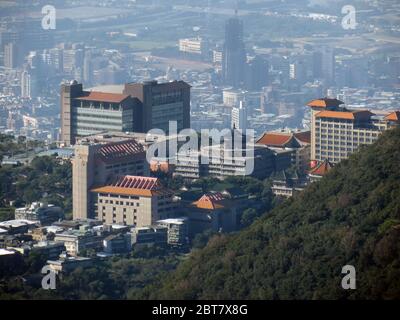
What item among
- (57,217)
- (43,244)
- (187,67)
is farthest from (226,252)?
(187,67)

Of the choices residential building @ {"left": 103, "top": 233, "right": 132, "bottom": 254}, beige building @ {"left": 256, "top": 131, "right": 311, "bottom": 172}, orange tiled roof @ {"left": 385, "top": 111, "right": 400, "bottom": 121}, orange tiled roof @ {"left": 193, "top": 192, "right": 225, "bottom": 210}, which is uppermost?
orange tiled roof @ {"left": 385, "top": 111, "right": 400, "bottom": 121}

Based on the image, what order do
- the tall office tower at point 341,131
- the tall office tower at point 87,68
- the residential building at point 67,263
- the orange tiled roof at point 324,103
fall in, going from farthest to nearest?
the tall office tower at point 87,68, the orange tiled roof at point 324,103, the tall office tower at point 341,131, the residential building at point 67,263

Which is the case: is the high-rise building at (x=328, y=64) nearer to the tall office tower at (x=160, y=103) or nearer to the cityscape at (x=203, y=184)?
the cityscape at (x=203, y=184)

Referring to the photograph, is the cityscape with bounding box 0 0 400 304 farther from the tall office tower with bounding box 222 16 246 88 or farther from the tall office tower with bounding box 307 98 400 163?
the tall office tower with bounding box 222 16 246 88

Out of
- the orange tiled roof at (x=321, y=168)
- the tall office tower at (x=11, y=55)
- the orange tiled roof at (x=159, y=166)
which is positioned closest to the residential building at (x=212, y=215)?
the orange tiled roof at (x=321, y=168)

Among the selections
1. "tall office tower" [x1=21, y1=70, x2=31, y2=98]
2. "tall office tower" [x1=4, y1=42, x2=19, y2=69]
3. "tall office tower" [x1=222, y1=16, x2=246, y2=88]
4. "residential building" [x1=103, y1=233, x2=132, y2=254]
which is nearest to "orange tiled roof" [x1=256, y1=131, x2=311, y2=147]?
"residential building" [x1=103, y1=233, x2=132, y2=254]

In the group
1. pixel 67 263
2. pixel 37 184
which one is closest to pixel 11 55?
pixel 37 184

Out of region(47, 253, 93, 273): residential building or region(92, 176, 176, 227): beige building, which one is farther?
region(92, 176, 176, 227): beige building
